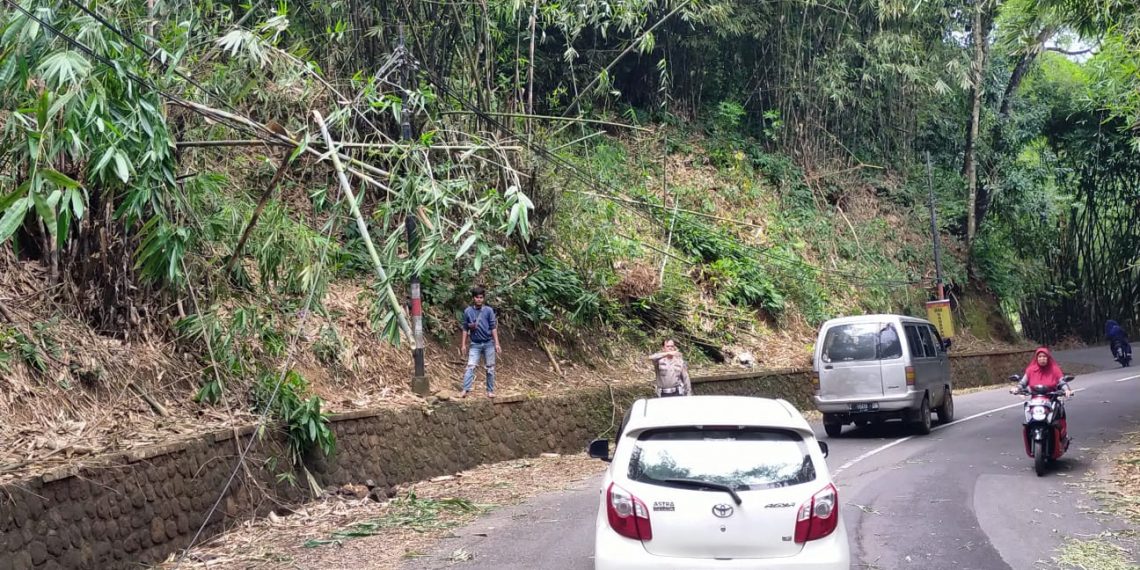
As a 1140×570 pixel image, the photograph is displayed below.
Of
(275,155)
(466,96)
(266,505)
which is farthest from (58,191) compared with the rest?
(466,96)

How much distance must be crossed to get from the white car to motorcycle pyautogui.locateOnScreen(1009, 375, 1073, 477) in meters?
6.64

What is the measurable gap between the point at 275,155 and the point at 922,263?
22.0 m

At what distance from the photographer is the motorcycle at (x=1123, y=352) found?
3047 cm

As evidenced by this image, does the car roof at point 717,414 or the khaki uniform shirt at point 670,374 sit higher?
the car roof at point 717,414

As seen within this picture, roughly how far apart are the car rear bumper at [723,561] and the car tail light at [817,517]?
0.13ft

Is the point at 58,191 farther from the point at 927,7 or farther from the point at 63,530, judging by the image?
the point at 927,7

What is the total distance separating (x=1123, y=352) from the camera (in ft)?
100

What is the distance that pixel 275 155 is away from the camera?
618 inches

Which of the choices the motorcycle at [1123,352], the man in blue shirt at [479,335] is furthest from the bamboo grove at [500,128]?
the motorcycle at [1123,352]

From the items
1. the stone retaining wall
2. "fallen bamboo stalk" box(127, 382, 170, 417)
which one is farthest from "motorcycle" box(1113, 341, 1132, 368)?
"fallen bamboo stalk" box(127, 382, 170, 417)

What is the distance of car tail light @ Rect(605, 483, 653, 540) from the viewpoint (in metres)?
5.37

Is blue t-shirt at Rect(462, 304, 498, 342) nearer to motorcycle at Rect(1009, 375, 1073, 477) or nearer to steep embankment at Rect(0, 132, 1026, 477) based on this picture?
steep embankment at Rect(0, 132, 1026, 477)

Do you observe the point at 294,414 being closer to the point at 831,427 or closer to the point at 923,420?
the point at 831,427

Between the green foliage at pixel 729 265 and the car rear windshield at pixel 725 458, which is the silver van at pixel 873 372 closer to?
the green foliage at pixel 729 265
